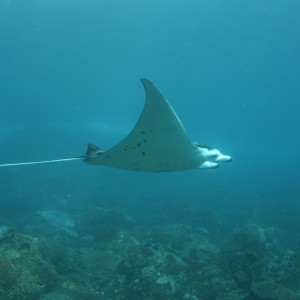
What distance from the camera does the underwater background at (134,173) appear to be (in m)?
8.52

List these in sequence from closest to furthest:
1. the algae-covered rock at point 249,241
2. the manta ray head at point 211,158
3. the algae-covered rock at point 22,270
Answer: the manta ray head at point 211,158 → the algae-covered rock at point 22,270 → the algae-covered rock at point 249,241

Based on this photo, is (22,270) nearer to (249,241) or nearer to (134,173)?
(249,241)

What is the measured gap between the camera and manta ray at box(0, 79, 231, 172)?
502 cm

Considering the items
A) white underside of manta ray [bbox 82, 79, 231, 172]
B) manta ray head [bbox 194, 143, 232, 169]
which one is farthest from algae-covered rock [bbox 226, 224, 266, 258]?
white underside of manta ray [bbox 82, 79, 231, 172]

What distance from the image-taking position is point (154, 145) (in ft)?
18.3

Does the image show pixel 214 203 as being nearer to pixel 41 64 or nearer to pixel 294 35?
pixel 294 35

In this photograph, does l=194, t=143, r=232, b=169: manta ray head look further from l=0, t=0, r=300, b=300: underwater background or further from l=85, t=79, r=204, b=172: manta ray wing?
l=0, t=0, r=300, b=300: underwater background

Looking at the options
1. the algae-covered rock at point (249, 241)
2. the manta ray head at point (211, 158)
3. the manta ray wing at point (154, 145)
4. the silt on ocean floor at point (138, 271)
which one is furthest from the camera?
the algae-covered rock at point (249, 241)

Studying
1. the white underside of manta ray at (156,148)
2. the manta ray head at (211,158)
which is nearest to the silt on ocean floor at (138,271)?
the white underside of manta ray at (156,148)

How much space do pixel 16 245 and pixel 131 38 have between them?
3070 centimetres

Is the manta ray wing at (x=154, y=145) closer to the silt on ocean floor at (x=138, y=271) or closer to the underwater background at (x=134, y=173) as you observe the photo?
the silt on ocean floor at (x=138, y=271)

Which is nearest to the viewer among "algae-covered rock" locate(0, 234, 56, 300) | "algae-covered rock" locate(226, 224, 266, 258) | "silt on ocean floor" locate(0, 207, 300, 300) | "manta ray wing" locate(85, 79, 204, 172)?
"manta ray wing" locate(85, 79, 204, 172)

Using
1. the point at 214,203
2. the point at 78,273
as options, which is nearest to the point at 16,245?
the point at 78,273

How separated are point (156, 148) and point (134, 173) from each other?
2774 centimetres
